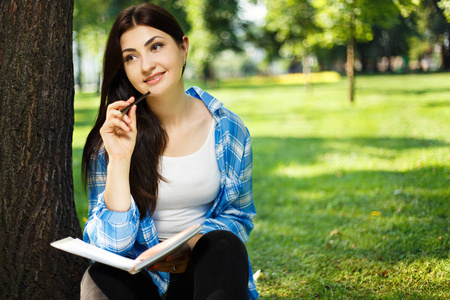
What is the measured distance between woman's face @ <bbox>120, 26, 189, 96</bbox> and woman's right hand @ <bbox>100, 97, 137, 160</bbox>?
0.62 feet

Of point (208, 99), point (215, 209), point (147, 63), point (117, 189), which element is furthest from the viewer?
point (208, 99)

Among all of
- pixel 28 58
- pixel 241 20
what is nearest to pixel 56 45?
pixel 28 58

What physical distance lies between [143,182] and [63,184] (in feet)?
1.80

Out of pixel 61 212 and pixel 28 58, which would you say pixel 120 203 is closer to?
pixel 61 212

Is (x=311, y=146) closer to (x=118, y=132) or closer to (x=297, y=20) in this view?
(x=118, y=132)

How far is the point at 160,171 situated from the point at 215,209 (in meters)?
0.33

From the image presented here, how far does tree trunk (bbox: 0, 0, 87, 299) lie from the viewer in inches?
84.0

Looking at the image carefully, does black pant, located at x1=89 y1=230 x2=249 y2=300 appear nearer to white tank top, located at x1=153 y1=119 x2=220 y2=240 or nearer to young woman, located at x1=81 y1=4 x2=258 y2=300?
young woman, located at x1=81 y1=4 x2=258 y2=300

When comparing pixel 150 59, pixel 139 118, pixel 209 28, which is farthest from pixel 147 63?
pixel 209 28

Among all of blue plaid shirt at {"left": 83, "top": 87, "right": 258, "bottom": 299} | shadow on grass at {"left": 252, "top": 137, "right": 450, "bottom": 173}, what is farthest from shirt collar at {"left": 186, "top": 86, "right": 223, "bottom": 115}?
shadow on grass at {"left": 252, "top": 137, "right": 450, "bottom": 173}

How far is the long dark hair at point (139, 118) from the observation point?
200cm

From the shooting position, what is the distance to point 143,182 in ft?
6.69

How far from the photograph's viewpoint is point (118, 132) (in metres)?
1.92

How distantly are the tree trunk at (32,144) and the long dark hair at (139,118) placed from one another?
0.27m
